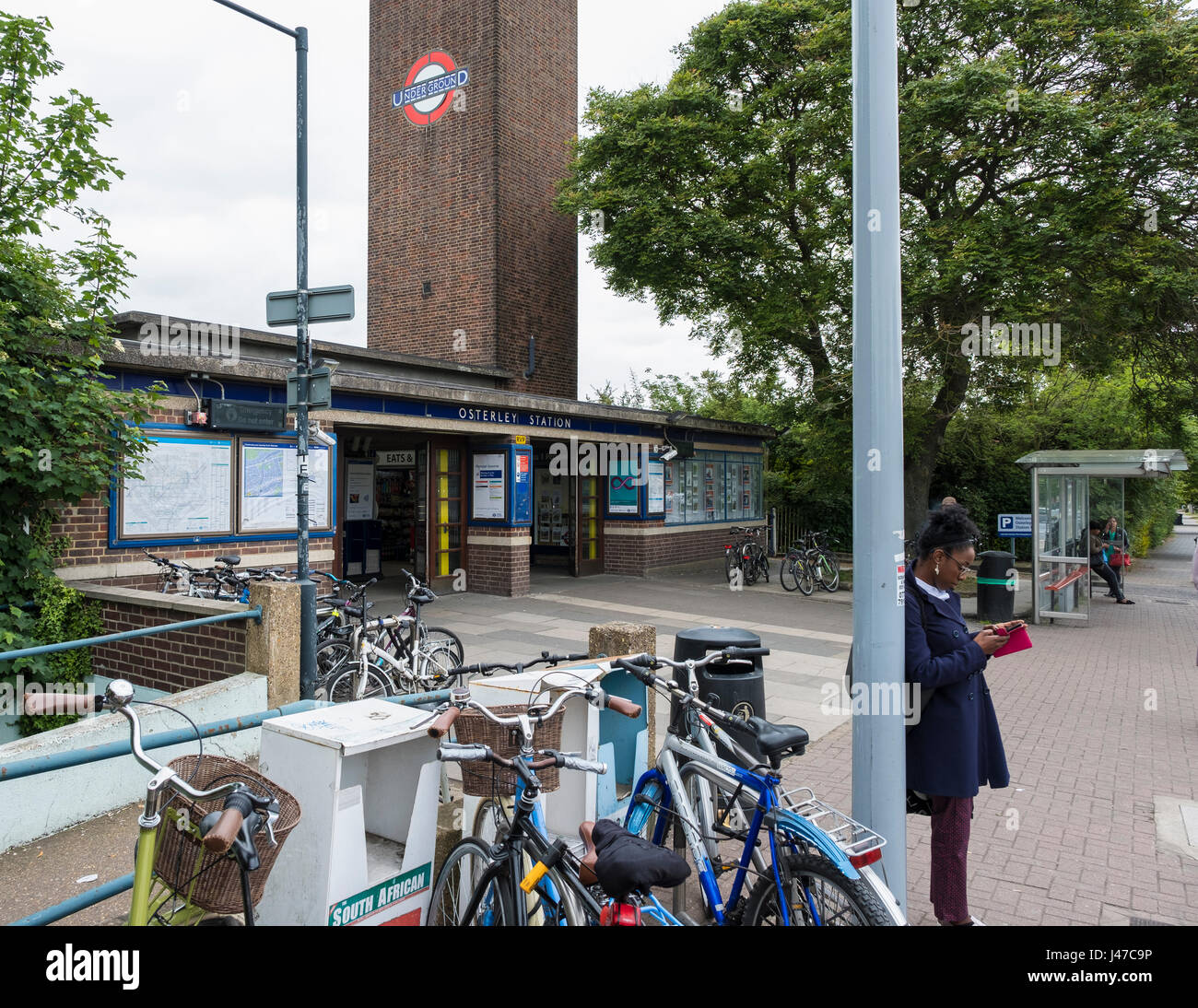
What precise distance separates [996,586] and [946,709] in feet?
31.6

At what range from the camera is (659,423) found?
17.0 meters

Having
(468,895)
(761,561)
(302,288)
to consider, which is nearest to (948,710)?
(468,895)

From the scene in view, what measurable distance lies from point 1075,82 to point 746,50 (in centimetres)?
591

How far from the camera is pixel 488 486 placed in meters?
13.8

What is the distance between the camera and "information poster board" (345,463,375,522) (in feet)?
47.5

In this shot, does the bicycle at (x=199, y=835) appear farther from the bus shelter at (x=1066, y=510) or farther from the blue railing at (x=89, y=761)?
the bus shelter at (x=1066, y=510)

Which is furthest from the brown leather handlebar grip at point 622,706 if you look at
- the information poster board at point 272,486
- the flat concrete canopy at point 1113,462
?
the flat concrete canopy at point 1113,462

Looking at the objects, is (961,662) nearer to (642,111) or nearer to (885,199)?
(885,199)

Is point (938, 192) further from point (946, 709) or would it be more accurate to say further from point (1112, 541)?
point (946, 709)

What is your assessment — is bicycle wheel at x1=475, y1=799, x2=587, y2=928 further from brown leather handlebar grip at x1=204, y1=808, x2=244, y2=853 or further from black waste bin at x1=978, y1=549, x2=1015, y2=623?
black waste bin at x1=978, y1=549, x2=1015, y2=623

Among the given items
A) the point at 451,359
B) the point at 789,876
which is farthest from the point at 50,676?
the point at 451,359

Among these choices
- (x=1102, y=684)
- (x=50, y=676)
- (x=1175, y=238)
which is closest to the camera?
(x=50, y=676)

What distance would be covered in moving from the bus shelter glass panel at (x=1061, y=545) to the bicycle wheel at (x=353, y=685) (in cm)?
1026

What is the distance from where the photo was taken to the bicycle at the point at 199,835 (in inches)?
88.0
